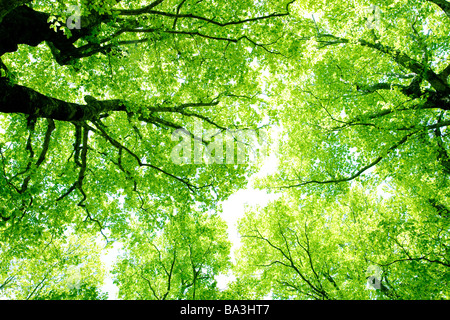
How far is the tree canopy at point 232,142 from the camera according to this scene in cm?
810

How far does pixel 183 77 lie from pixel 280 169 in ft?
22.1

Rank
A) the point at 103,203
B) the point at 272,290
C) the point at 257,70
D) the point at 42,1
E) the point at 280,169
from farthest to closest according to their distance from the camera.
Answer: the point at 272,290 < the point at 280,169 < the point at 103,203 < the point at 257,70 < the point at 42,1

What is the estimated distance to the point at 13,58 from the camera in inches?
391

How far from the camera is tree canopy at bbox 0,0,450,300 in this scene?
319 inches

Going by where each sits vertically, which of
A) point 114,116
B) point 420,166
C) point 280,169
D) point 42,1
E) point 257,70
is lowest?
point 420,166

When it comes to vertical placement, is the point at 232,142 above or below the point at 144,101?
below

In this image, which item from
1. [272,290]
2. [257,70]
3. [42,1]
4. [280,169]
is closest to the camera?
[42,1]

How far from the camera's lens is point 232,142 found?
9.42 m

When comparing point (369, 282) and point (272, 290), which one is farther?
point (272, 290)

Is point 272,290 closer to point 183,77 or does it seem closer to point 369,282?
point 369,282

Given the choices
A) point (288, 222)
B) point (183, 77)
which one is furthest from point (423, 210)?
point (183, 77)

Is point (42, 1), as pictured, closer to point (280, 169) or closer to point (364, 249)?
point (280, 169)

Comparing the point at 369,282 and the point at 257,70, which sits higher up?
the point at 257,70
